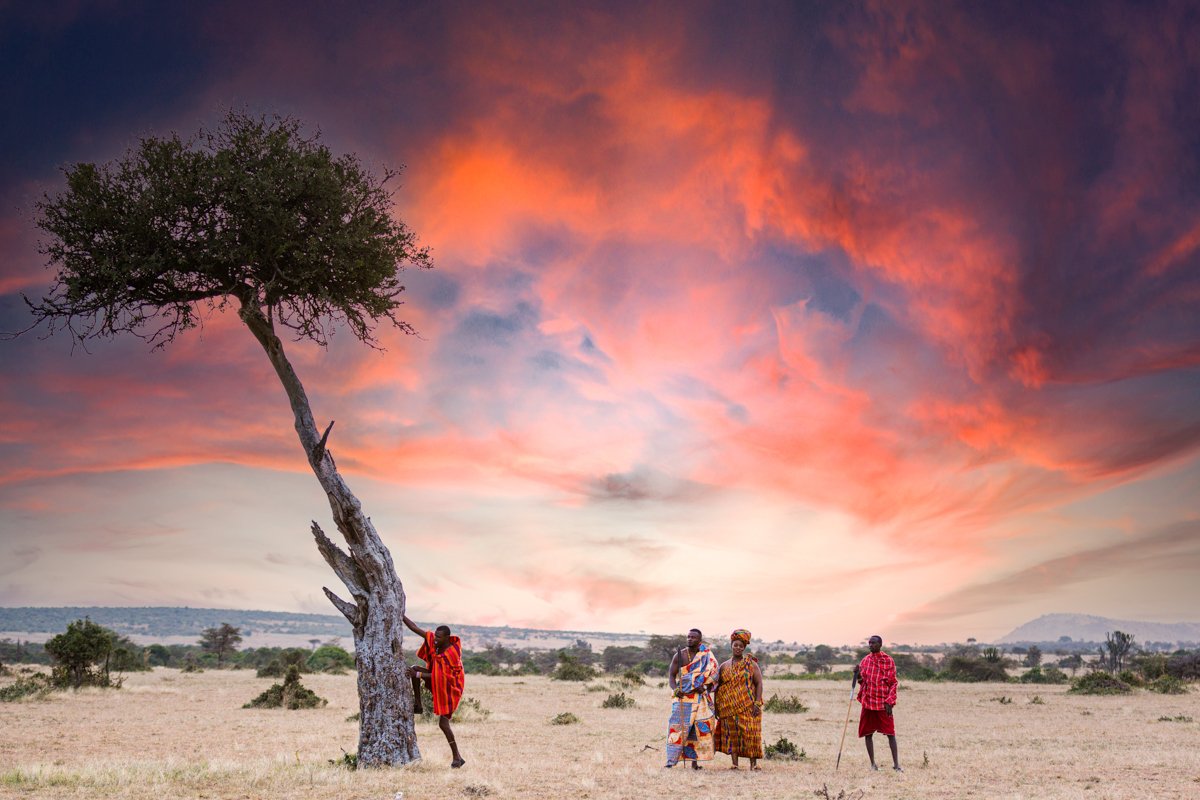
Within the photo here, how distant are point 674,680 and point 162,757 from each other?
9.45m

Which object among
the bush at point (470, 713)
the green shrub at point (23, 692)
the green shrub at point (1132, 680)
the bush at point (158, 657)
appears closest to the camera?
the bush at point (470, 713)

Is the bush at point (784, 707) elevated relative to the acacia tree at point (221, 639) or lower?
elevated

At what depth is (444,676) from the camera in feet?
36.9

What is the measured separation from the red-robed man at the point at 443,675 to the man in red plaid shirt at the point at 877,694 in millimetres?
6528

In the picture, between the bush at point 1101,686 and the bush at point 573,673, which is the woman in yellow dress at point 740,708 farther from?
the bush at point 573,673

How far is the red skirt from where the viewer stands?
→ 11977mm

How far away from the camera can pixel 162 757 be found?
43.6 ft

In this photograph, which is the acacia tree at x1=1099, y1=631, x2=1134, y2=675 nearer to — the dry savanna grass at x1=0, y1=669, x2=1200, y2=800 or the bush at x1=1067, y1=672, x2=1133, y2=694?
the bush at x1=1067, y1=672, x2=1133, y2=694

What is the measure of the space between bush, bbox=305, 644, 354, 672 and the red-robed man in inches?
1677

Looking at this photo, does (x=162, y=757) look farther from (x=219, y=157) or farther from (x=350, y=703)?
(x=350, y=703)

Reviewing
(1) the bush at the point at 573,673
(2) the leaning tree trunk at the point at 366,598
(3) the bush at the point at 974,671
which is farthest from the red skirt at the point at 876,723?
(3) the bush at the point at 974,671

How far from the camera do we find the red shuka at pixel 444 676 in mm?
11164

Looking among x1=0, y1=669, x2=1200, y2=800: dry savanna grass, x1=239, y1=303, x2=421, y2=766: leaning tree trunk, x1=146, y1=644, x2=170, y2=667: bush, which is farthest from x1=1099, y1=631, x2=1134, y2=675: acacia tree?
x1=146, y1=644, x2=170, y2=667: bush

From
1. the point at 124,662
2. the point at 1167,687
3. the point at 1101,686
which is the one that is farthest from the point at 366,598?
the point at 124,662
